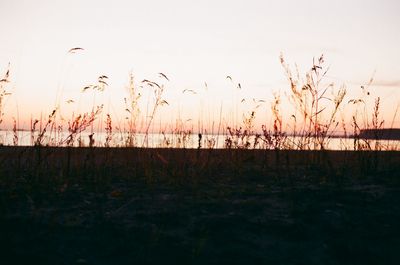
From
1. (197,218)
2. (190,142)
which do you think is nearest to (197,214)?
(197,218)

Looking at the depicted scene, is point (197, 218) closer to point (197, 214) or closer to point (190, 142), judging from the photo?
point (197, 214)

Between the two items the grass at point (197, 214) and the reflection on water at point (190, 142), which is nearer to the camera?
the grass at point (197, 214)

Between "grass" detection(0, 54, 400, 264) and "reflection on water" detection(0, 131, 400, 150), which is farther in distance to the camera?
"reflection on water" detection(0, 131, 400, 150)

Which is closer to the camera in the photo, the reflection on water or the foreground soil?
the foreground soil

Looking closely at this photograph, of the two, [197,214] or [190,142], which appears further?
[190,142]

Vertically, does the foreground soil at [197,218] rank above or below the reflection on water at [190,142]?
below

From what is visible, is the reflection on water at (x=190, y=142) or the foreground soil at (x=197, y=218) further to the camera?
the reflection on water at (x=190, y=142)

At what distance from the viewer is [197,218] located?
308 centimetres

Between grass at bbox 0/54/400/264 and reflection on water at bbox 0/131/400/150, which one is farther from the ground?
reflection on water at bbox 0/131/400/150

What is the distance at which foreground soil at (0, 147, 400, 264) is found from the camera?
2545mm

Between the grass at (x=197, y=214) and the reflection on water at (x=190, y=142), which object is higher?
the reflection on water at (x=190, y=142)

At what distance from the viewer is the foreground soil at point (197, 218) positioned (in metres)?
2.54

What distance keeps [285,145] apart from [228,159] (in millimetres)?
786

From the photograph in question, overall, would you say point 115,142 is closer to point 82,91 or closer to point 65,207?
point 82,91
